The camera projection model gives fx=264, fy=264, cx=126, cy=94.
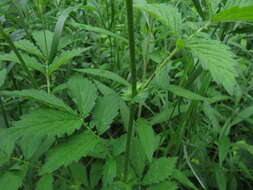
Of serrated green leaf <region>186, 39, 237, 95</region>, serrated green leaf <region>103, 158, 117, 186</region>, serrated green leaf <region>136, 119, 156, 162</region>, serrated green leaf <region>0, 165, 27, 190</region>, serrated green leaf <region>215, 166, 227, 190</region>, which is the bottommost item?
serrated green leaf <region>215, 166, 227, 190</region>

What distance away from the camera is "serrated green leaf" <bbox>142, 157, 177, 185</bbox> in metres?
0.78

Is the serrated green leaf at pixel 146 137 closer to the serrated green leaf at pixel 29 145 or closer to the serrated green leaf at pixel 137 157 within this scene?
the serrated green leaf at pixel 137 157

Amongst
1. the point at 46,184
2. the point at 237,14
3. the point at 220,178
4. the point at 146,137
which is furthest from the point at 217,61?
the point at 220,178

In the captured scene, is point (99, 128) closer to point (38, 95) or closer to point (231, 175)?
point (38, 95)

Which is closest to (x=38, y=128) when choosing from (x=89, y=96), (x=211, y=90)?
(x=89, y=96)

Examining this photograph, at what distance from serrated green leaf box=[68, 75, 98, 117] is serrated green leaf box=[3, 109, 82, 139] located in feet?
0.20

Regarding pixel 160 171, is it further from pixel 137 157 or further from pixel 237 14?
pixel 237 14

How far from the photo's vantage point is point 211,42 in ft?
1.78

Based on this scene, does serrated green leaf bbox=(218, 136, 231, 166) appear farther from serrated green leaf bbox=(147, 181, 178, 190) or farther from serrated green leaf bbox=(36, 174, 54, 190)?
serrated green leaf bbox=(36, 174, 54, 190)

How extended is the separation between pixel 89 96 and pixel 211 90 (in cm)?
65

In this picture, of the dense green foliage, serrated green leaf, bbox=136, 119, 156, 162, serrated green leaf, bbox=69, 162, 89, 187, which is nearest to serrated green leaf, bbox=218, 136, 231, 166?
the dense green foliage

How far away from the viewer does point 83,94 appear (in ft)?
2.54

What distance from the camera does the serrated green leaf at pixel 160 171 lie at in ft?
2.57

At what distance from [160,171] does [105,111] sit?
9.8 inches
